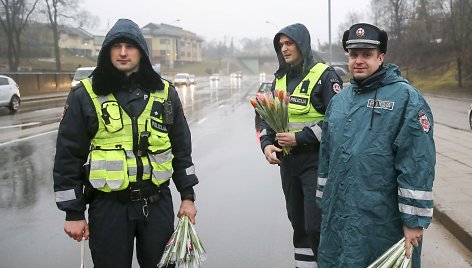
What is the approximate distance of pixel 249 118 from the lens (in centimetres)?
1920

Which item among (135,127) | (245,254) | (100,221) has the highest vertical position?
(135,127)

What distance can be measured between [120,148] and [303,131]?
1554 millimetres

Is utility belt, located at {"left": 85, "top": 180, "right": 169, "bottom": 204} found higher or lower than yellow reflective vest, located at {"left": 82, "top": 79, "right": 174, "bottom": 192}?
lower

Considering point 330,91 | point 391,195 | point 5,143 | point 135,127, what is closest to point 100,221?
point 135,127

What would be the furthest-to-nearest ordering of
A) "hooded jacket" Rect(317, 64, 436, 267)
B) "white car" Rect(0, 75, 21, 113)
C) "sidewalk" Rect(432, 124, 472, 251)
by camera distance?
1. "white car" Rect(0, 75, 21, 113)
2. "sidewalk" Rect(432, 124, 472, 251)
3. "hooded jacket" Rect(317, 64, 436, 267)

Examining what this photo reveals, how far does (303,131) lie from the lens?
3777mm

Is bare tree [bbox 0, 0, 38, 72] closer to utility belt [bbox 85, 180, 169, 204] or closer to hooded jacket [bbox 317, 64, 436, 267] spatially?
utility belt [bbox 85, 180, 169, 204]

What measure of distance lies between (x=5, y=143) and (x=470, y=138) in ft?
39.4

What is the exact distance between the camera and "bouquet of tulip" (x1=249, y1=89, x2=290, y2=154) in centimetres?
372

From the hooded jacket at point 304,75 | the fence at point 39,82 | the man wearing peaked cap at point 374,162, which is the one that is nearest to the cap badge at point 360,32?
the man wearing peaked cap at point 374,162

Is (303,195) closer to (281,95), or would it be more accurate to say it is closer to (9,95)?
(281,95)

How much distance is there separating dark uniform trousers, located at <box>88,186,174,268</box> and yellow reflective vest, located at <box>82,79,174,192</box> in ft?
0.43

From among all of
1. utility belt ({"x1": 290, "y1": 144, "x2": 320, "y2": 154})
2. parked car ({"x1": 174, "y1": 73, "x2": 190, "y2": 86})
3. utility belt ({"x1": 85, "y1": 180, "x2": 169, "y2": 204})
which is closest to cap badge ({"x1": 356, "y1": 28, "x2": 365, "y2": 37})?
utility belt ({"x1": 290, "y1": 144, "x2": 320, "y2": 154})

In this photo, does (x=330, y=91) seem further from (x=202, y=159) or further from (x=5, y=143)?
(x=5, y=143)
